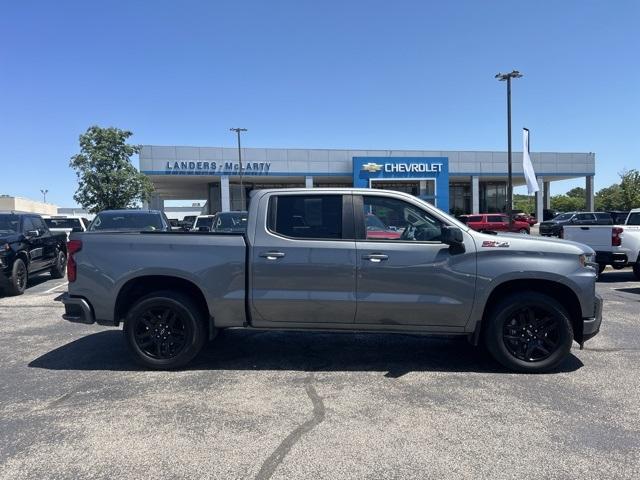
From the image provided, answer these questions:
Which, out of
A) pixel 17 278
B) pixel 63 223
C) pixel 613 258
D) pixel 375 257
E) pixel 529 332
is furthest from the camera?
pixel 63 223

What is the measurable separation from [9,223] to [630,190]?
2189 inches

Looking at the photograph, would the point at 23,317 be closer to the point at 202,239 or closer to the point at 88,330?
the point at 88,330

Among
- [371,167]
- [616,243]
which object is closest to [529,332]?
[616,243]

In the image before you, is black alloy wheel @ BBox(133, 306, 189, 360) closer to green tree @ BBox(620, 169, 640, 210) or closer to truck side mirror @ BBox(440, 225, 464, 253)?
truck side mirror @ BBox(440, 225, 464, 253)

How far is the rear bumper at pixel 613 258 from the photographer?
11.4 m

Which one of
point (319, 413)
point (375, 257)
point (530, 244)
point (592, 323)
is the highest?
point (530, 244)

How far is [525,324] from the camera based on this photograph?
5117 millimetres

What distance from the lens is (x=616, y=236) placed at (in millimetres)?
11438

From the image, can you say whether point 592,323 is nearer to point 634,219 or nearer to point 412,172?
point 634,219

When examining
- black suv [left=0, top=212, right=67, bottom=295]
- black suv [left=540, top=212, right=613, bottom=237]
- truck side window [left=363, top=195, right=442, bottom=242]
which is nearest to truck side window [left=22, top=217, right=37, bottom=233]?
black suv [left=0, top=212, right=67, bottom=295]

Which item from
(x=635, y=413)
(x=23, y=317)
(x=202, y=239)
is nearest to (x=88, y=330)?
(x=23, y=317)

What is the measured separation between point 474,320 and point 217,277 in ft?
8.64

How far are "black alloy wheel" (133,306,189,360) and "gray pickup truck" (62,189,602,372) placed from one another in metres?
0.01

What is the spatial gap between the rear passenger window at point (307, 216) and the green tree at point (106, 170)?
1166 inches
